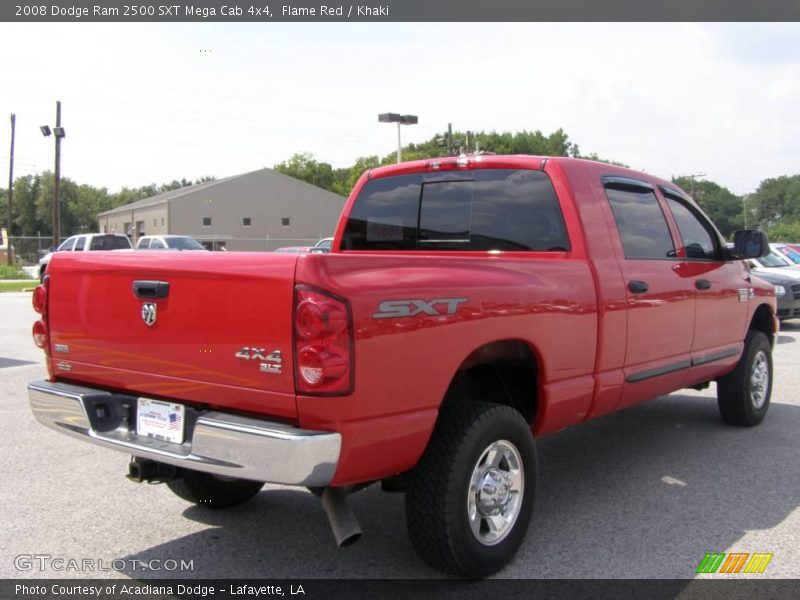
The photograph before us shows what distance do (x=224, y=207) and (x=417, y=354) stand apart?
58710 millimetres

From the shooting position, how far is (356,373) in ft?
9.34

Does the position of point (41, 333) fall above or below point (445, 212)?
below

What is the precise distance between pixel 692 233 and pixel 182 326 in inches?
155

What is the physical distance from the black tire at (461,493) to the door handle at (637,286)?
132 cm

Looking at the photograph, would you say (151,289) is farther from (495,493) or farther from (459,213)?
(459,213)

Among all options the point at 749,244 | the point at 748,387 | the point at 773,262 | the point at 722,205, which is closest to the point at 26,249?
the point at 773,262

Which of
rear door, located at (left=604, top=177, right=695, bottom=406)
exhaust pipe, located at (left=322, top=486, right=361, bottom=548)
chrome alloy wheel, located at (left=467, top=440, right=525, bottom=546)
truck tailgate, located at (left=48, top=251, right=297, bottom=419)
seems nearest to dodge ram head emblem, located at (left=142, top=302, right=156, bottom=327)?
truck tailgate, located at (left=48, top=251, right=297, bottom=419)

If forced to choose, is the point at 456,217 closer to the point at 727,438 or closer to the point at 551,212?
the point at 551,212

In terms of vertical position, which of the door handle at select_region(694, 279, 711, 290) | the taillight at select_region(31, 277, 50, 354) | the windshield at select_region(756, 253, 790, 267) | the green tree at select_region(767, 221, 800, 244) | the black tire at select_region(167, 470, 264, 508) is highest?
the green tree at select_region(767, 221, 800, 244)

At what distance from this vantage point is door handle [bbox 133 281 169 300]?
318 cm

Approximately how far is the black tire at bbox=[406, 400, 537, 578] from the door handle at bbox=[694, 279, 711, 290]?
2.30 meters

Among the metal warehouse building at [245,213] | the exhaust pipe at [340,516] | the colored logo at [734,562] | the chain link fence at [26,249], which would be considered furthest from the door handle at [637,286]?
the chain link fence at [26,249]

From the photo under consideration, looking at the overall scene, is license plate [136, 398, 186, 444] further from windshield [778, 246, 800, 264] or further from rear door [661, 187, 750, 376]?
windshield [778, 246, 800, 264]

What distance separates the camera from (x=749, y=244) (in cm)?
568
